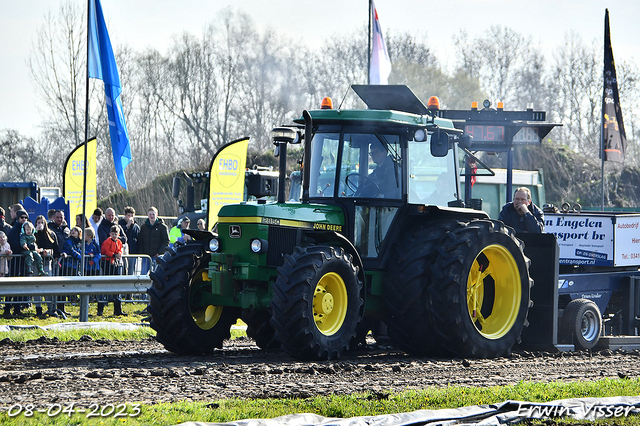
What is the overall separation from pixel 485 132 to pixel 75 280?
6824 mm

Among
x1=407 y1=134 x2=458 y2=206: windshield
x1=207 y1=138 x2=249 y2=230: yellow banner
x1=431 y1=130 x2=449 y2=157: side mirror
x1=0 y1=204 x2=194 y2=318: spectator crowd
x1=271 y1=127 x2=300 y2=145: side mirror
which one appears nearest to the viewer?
x1=271 y1=127 x2=300 y2=145: side mirror

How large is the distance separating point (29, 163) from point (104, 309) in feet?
120

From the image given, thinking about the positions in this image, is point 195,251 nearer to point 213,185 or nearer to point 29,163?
point 213,185

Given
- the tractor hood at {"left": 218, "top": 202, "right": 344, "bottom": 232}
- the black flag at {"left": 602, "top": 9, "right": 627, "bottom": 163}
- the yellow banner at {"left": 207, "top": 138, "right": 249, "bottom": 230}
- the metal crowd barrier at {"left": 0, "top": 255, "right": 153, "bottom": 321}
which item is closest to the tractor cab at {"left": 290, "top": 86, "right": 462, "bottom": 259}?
the tractor hood at {"left": 218, "top": 202, "right": 344, "bottom": 232}

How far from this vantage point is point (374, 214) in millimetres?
9148

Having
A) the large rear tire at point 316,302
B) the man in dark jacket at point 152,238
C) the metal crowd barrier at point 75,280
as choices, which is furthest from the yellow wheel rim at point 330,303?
the man in dark jacket at point 152,238

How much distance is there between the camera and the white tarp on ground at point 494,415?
205 inches

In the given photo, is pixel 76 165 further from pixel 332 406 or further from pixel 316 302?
pixel 332 406

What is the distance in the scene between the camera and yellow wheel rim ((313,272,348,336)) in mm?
8281

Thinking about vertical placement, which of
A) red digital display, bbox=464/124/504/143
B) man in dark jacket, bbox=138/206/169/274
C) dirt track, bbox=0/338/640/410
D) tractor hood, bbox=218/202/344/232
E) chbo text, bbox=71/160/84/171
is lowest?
dirt track, bbox=0/338/640/410

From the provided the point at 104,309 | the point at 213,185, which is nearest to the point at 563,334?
the point at 104,309

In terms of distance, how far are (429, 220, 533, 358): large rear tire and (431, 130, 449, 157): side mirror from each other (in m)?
0.87

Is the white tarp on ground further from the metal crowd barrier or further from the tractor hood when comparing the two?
the metal crowd barrier

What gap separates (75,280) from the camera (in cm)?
1306
